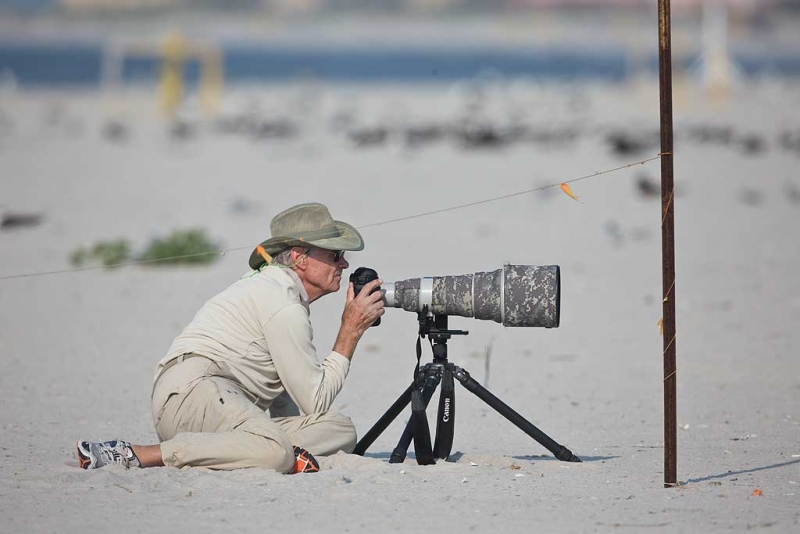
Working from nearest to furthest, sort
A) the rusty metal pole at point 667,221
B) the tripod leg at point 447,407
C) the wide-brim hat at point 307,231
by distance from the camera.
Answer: the rusty metal pole at point 667,221 < the wide-brim hat at point 307,231 < the tripod leg at point 447,407

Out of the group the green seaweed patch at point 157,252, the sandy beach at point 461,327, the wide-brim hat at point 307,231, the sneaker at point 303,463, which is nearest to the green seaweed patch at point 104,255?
the green seaweed patch at point 157,252

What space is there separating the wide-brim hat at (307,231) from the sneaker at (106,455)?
0.91 metres

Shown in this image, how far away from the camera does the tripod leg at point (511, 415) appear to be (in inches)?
201

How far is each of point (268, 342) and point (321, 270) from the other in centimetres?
37

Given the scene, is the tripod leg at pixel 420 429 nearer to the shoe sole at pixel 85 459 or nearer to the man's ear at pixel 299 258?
the man's ear at pixel 299 258

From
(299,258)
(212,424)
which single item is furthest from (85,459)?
(299,258)

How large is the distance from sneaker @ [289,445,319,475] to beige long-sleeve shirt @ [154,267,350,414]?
0.59 ft

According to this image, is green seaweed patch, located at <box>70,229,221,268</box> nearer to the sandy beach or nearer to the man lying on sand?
the sandy beach

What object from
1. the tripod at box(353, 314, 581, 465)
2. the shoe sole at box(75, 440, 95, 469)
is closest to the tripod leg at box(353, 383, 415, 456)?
the tripod at box(353, 314, 581, 465)

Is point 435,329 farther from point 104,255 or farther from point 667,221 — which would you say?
point 104,255

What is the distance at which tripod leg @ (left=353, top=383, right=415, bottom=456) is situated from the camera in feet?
17.0

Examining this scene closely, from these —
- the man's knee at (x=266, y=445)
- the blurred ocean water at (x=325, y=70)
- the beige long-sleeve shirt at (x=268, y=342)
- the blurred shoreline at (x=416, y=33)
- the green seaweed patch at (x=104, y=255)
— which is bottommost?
the man's knee at (x=266, y=445)

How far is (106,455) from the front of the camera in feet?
16.3

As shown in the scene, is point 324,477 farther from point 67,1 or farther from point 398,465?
point 67,1
